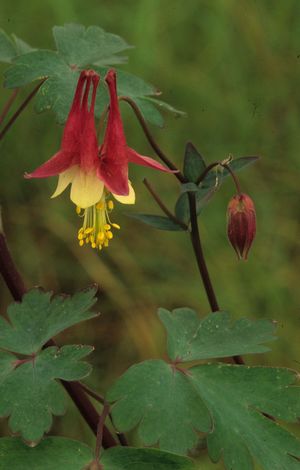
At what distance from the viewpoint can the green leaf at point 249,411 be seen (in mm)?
1117

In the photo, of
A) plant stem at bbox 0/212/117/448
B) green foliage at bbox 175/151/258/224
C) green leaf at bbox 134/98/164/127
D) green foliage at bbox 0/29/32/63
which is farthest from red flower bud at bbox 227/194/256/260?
green foliage at bbox 0/29/32/63

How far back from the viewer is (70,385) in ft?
3.96

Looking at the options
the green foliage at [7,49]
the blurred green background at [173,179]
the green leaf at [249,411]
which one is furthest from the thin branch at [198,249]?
the blurred green background at [173,179]

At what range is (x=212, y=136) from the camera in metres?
2.57

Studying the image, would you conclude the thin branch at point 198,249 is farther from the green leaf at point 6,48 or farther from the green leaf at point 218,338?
the green leaf at point 6,48

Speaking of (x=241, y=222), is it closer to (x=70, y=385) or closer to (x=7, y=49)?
(x=70, y=385)

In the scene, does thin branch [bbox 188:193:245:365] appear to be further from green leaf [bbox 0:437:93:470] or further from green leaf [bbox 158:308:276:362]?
green leaf [bbox 0:437:93:470]

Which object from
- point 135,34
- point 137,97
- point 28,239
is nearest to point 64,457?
point 137,97

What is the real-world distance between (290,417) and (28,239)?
59.2 inches

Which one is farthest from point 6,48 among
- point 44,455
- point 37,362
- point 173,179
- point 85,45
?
point 173,179

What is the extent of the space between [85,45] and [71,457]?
24.1 inches

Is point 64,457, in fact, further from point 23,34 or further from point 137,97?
point 23,34

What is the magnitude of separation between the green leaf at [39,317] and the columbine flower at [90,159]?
114 millimetres

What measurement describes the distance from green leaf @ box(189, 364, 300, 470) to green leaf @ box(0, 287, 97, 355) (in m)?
0.16
